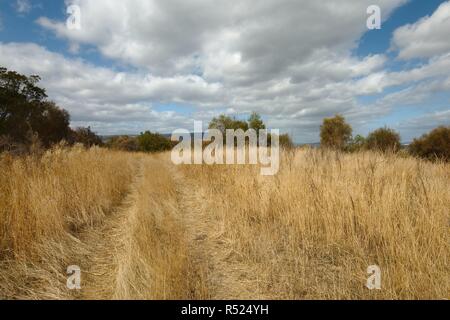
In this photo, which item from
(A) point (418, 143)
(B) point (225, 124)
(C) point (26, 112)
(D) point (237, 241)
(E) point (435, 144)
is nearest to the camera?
(D) point (237, 241)

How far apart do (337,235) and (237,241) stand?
143 centimetres

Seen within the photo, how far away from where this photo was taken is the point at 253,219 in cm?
461

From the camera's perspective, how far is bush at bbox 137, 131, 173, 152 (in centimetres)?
3872

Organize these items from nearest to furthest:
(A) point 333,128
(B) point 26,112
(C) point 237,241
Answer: (C) point 237,241
(B) point 26,112
(A) point 333,128

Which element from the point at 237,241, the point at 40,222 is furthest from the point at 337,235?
the point at 40,222

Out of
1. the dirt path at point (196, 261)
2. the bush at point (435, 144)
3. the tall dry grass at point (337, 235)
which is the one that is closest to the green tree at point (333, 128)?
the bush at point (435, 144)

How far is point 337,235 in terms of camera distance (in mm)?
3498

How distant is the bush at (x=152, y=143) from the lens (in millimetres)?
38719

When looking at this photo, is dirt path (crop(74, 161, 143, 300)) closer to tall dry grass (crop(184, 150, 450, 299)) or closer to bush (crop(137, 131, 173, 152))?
tall dry grass (crop(184, 150, 450, 299))

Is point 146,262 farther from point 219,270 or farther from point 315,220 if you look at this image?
point 315,220

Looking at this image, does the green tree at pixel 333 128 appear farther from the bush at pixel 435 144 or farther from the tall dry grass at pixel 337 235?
the tall dry grass at pixel 337 235

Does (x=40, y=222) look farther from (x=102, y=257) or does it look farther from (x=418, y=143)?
(x=418, y=143)
